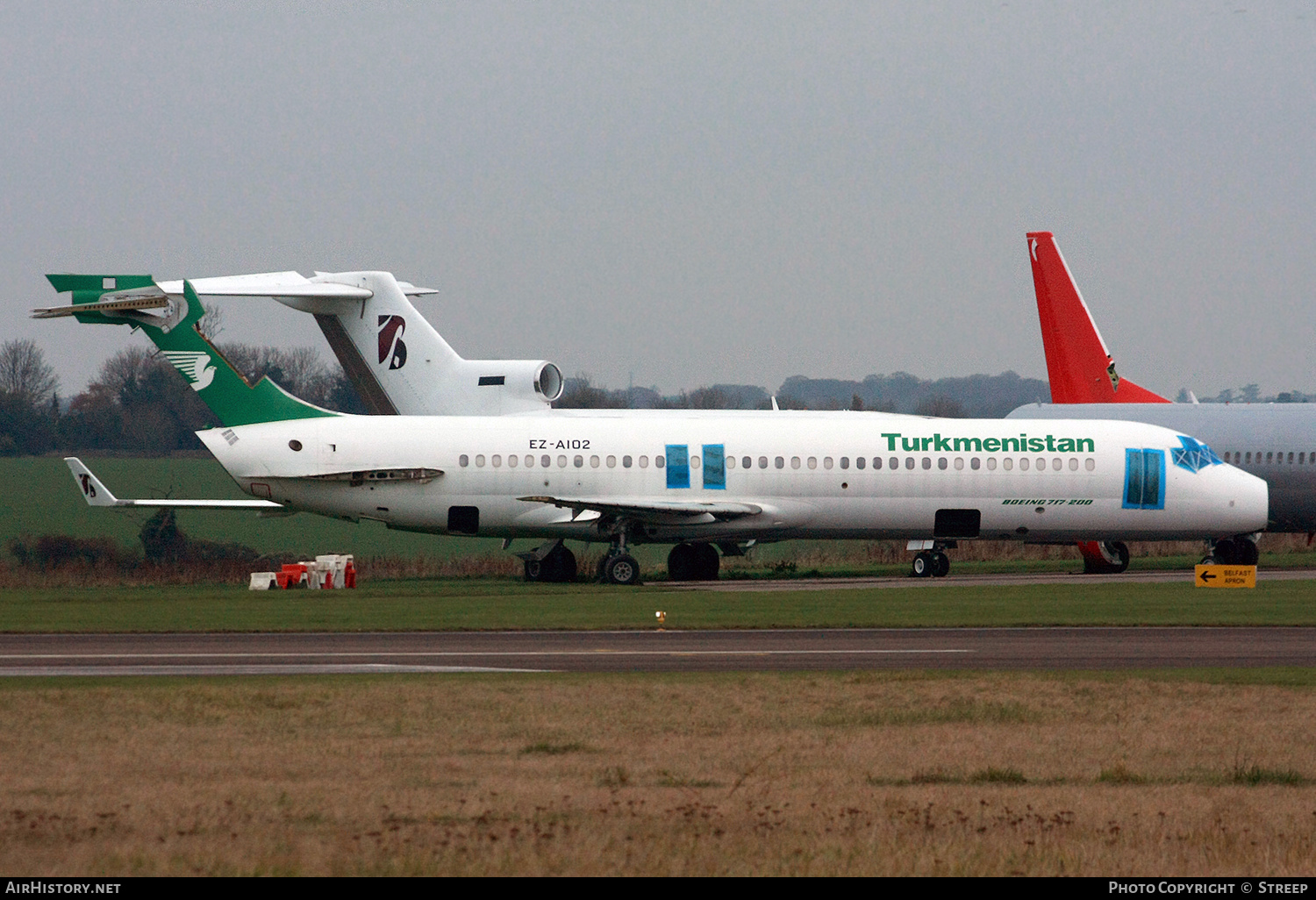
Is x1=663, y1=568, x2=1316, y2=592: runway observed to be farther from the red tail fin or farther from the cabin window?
the red tail fin

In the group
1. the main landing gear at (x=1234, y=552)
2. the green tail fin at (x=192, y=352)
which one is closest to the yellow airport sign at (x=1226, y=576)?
the main landing gear at (x=1234, y=552)

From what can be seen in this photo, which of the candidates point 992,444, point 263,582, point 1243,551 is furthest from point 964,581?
point 263,582

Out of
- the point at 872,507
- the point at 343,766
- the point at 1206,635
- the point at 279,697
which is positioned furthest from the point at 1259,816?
the point at 872,507

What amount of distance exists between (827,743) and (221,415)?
3091cm

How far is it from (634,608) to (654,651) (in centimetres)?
829

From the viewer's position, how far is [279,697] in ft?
63.2

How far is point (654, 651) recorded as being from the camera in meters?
25.1

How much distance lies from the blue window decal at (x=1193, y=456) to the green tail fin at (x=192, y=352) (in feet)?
75.0

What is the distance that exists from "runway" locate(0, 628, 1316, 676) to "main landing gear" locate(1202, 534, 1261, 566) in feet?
67.7

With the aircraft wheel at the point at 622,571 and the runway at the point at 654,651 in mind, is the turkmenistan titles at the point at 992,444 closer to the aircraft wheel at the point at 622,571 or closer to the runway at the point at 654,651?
the aircraft wheel at the point at 622,571

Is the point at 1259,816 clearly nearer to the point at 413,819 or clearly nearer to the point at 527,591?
the point at 413,819

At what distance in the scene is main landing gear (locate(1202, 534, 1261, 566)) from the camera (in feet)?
158

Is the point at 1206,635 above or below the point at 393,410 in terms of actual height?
below

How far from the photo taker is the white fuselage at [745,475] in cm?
4444
